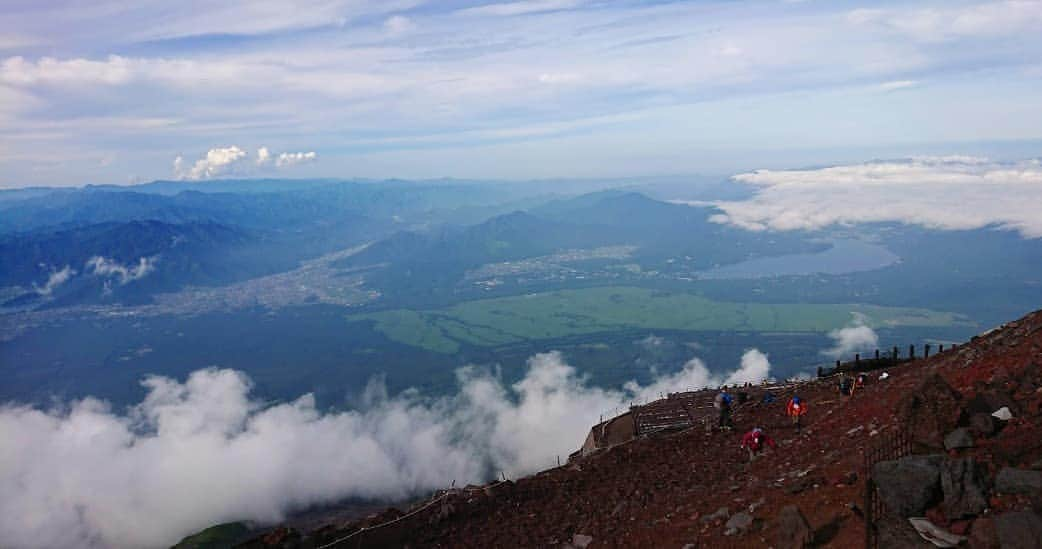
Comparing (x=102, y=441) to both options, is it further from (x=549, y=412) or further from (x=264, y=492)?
(x=549, y=412)

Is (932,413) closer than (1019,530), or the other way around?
(1019,530)

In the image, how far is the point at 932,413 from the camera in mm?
13844

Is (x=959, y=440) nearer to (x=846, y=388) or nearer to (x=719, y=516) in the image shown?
(x=719, y=516)

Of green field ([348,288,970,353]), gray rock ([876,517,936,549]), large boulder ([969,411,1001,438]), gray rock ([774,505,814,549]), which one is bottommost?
green field ([348,288,970,353])

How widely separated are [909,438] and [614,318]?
578 feet

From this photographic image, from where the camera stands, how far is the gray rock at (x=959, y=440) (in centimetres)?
1296

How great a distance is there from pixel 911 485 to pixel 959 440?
295cm

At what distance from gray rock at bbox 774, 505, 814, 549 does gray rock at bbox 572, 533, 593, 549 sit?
522 cm

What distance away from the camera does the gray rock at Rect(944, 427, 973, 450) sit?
13.0 m

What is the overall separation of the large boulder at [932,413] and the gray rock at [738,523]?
3.99m

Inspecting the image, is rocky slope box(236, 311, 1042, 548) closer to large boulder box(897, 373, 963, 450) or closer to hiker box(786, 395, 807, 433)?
large boulder box(897, 373, 963, 450)

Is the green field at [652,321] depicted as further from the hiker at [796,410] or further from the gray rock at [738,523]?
the gray rock at [738,523]

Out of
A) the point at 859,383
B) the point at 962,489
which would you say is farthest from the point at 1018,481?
the point at 859,383

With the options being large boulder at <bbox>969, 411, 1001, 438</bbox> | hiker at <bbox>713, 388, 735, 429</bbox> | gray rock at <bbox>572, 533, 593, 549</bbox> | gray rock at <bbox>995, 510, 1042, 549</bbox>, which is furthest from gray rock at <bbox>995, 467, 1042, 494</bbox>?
hiker at <bbox>713, 388, 735, 429</bbox>
